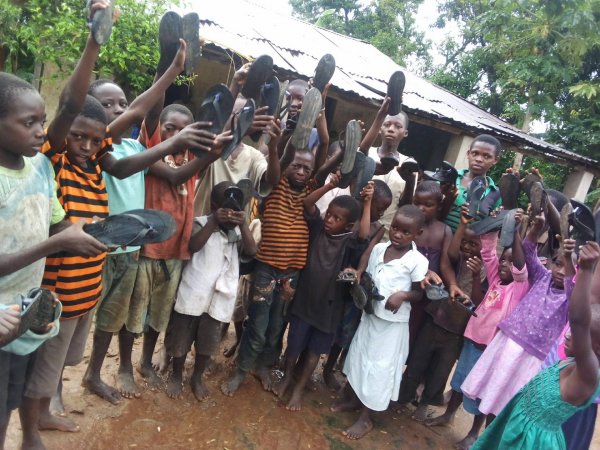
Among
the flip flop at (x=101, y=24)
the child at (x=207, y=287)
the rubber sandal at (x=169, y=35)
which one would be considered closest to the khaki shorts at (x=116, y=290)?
the child at (x=207, y=287)

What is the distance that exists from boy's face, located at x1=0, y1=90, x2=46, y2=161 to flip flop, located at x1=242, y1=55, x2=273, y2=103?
1.09 meters

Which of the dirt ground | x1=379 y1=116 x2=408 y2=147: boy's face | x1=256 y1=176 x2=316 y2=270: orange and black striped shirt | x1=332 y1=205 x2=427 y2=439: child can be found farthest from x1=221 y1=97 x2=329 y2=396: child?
x1=379 y1=116 x2=408 y2=147: boy's face

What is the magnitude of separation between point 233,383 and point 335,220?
1307 millimetres

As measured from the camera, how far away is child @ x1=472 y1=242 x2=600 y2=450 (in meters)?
1.67

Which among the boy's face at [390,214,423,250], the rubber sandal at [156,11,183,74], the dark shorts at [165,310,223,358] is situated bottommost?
the dark shorts at [165,310,223,358]

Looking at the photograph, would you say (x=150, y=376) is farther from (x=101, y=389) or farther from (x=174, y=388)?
(x=101, y=389)

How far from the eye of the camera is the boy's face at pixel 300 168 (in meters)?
2.75

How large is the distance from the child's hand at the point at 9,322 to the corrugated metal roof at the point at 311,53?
387 centimetres

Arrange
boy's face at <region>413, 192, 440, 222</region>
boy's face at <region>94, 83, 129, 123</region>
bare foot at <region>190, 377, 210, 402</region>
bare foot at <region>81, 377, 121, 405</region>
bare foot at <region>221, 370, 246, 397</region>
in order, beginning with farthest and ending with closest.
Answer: boy's face at <region>413, 192, 440, 222</region>
bare foot at <region>221, 370, 246, 397</region>
bare foot at <region>190, 377, 210, 402</region>
bare foot at <region>81, 377, 121, 405</region>
boy's face at <region>94, 83, 129, 123</region>

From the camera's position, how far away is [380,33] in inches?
699

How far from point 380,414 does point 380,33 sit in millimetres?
17421

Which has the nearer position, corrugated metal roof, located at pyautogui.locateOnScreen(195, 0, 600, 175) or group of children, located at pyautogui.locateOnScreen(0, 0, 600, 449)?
group of children, located at pyautogui.locateOnScreen(0, 0, 600, 449)

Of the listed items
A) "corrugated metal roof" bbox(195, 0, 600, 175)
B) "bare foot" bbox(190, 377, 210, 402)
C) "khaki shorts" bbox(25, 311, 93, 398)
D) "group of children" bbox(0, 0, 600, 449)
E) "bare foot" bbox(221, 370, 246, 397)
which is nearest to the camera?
"group of children" bbox(0, 0, 600, 449)

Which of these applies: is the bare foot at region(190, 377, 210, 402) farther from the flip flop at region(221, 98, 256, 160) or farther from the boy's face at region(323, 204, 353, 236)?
A: the flip flop at region(221, 98, 256, 160)
